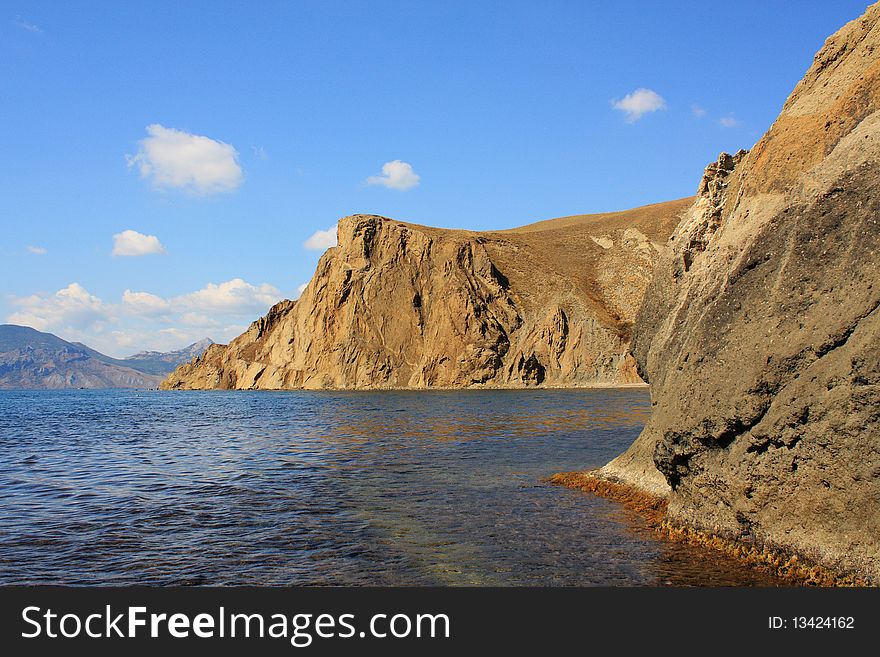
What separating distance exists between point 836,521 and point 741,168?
8897mm

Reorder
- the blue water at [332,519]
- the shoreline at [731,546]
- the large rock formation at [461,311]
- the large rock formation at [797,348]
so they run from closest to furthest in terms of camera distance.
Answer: the large rock formation at [797,348], the shoreline at [731,546], the blue water at [332,519], the large rock formation at [461,311]

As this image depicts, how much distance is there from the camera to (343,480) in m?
18.3

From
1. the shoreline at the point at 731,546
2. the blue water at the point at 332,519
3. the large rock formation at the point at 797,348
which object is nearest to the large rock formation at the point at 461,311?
the blue water at the point at 332,519

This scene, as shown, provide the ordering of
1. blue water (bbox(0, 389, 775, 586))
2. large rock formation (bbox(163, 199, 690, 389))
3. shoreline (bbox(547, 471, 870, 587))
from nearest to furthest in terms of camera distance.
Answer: shoreline (bbox(547, 471, 870, 587)) → blue water (bbox(0, 389, 775, 586)) → large rock formation (bbox(163, 199, 690, 389))

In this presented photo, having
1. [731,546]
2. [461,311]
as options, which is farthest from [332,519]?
[461,311]

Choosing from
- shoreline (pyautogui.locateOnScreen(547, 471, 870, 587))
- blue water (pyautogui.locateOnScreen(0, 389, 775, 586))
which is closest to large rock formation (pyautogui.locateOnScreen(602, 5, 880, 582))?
shoreline (pyautogui.locateOnScreen(547, 471, 870, 587))

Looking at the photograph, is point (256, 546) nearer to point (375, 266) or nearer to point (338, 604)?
point (338, 604)

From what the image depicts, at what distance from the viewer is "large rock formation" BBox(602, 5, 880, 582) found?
824 cm

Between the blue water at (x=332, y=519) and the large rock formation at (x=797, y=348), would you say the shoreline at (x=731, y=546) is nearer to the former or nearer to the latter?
the large rock formation at (x=797, y=348)

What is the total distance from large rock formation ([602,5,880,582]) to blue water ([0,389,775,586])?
125 cm

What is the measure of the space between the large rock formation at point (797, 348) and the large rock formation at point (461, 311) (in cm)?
8694

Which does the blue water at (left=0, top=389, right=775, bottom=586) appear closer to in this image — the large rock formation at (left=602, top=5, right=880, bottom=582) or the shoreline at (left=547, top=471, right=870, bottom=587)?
the shoreline at (left=547, top=471, right=870, bottom=587)

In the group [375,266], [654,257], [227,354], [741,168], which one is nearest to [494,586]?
[741,168]

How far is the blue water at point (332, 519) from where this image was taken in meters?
9.70
